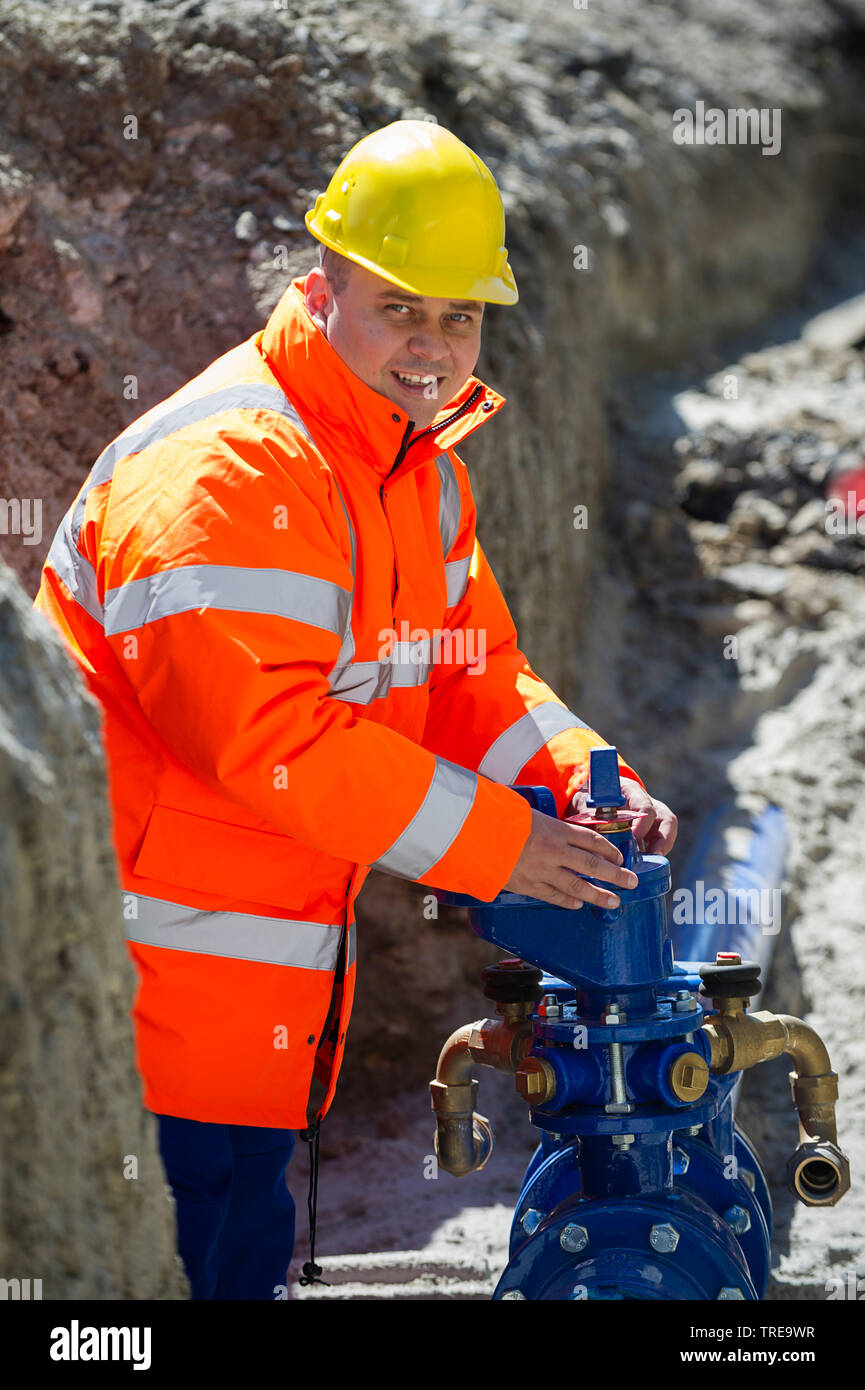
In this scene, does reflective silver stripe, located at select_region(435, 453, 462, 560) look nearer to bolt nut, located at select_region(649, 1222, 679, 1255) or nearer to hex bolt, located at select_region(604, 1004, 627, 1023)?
hex bolt, located at select_region(604, 1004, 627, 1023)

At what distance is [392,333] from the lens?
2297 mm

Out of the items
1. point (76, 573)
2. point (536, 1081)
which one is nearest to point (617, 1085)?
point (536, 1081)

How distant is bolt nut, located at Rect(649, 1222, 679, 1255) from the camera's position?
230 centimetres

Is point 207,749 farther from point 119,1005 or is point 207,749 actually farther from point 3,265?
point 3,265

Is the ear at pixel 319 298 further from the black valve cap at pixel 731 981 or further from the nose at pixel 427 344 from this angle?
the black valve cap at pixel 731 981

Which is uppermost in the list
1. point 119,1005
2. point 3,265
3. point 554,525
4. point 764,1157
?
point 3,265

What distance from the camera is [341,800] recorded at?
2057 mm

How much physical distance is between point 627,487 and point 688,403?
0.68 m

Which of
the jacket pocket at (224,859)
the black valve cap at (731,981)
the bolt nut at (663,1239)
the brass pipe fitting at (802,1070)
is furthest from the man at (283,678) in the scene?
the bolt nut at (663,1239)

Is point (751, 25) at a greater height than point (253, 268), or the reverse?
point (751, 25)

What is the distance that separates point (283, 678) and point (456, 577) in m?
0.72

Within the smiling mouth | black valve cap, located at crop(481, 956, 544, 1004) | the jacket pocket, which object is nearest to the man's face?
the smiling mouth

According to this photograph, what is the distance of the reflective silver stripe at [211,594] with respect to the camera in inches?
79.2

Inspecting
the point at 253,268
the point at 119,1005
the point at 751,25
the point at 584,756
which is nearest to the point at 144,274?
the point at 253,268
